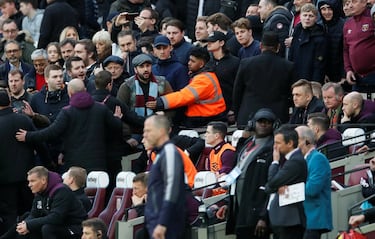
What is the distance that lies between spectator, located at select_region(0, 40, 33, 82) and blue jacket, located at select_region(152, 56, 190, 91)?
102 inches

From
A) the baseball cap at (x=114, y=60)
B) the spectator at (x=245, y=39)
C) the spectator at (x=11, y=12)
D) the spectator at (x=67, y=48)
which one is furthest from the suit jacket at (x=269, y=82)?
the spectator at (x=11, y=12)

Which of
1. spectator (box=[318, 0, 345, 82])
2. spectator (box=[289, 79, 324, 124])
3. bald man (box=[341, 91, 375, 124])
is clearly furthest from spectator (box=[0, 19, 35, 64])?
bald man (box=[341, 91, 375, 124])

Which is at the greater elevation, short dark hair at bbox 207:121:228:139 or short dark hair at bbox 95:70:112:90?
short dark hair at bbox 95:70:112:90

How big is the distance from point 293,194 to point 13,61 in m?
7.16

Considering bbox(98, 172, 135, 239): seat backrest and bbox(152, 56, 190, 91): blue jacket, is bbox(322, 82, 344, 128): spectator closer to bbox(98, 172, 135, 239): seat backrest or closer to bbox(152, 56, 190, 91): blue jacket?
bbox(152, 56, 190, 91): blue jacket

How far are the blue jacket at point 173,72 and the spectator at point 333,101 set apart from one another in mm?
2112

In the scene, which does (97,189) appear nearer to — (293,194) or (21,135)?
(21,135)

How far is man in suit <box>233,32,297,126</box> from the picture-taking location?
17.7m

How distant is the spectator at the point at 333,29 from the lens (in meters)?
19.1

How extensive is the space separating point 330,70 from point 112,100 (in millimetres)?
3086

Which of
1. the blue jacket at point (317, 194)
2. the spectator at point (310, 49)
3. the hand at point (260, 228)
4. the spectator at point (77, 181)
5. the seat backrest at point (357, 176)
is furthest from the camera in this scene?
the spectator at point (310, 49)

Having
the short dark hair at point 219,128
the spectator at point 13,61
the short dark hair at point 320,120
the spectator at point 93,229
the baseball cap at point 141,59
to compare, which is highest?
the baseball cap at point 141,59

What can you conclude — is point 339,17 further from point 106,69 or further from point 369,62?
point 106,69

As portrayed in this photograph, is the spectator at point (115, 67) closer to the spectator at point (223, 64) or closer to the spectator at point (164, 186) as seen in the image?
the spectator at point (223, 64)
